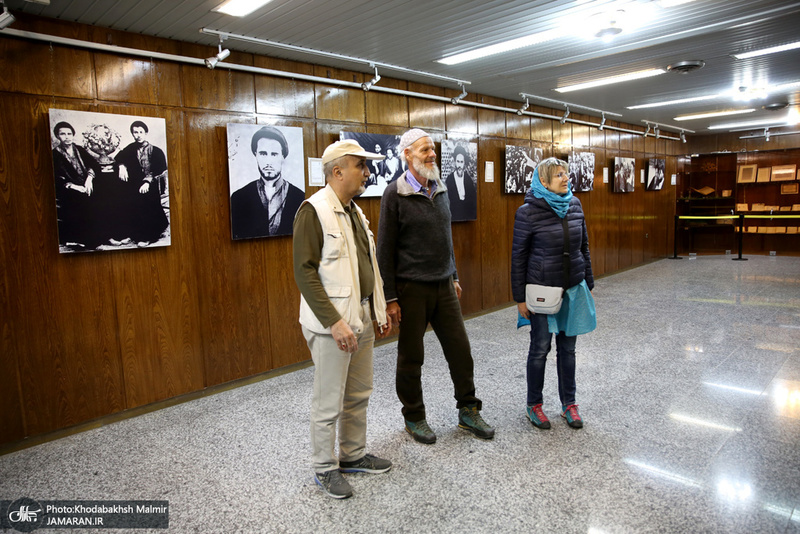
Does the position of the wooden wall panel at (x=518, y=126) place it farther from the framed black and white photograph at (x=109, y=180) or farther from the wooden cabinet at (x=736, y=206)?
the wooden cabinet at (x=736, y=206)

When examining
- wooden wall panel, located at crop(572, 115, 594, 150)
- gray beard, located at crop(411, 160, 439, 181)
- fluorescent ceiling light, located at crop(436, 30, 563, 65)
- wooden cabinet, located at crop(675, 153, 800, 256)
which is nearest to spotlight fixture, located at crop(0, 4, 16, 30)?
gray beard, located at crop(411, 160, 439, 181)

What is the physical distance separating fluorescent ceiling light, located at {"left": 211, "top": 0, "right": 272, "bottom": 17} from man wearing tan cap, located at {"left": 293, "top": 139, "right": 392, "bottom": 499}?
1417 millimetres

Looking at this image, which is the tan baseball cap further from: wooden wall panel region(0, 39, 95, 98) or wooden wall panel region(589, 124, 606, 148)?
wooden wall panel region(589, 124, 606, 148)

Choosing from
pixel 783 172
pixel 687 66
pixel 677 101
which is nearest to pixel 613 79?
pixel 687 66

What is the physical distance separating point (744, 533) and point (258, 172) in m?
3.86

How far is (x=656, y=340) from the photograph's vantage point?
198 inches

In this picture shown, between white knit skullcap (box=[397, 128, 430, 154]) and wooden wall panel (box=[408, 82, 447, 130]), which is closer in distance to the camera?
white knit skullcap (box=[397, 128, 430, 154])

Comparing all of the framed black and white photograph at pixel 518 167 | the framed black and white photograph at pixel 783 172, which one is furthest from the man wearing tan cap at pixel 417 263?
the framed black and white photograph at pixel 783 172

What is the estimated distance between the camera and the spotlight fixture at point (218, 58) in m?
3.73

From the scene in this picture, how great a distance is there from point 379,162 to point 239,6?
2.21 m

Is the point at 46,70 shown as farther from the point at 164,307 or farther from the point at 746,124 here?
the point at 746,124

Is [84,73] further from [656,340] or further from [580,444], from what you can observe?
[656,340]

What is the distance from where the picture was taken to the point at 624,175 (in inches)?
383

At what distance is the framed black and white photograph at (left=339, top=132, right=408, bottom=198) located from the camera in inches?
198
